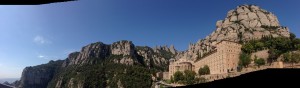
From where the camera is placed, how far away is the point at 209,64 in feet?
339

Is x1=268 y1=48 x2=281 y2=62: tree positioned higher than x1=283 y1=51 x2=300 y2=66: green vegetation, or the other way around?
x1=268 y1=48 x2=281 y2=62: tree

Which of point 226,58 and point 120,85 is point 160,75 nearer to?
point 120,85

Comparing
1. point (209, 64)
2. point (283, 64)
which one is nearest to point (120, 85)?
point (209, 64)

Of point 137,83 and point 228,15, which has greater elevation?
point 228,15

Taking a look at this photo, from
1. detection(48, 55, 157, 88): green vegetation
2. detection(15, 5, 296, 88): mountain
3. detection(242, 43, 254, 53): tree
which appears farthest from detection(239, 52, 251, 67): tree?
detection(48, 55, 157, 88): green vegetation

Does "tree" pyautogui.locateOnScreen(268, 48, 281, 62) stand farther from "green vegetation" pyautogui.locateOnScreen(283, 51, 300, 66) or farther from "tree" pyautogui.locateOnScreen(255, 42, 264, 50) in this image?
"green vegetation" pyautogui.locateOnScreen(283, 51, 300, 66)

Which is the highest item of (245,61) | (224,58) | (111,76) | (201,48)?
(201,48)

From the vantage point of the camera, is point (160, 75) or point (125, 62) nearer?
point (160, 75)

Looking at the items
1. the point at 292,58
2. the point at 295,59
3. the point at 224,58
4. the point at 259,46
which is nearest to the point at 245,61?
the point at 224,58

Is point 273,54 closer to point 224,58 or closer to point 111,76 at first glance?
point 224,58

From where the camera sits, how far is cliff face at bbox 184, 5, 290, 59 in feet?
432

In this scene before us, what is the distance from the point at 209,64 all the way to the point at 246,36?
133 feet

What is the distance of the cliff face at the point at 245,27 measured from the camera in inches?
5182

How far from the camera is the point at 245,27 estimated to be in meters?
145
